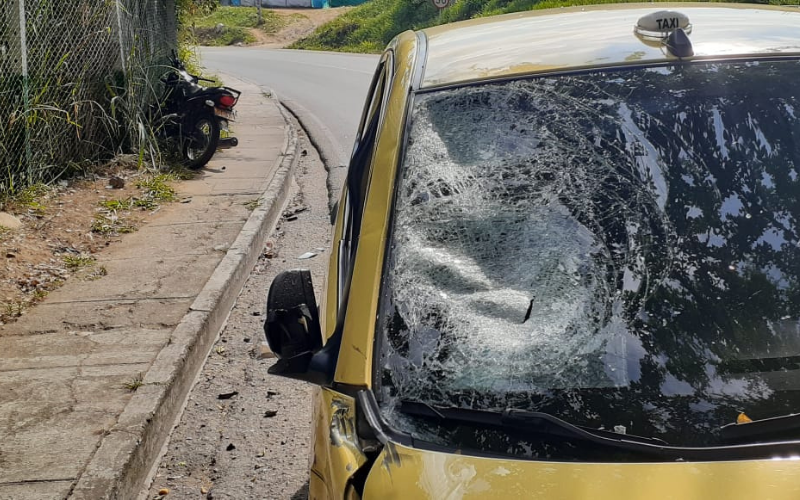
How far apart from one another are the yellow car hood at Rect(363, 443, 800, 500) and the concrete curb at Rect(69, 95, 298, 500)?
2.11 m

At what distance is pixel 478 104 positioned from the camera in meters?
2.57

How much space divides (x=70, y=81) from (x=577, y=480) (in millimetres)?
8656

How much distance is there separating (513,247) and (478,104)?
1.62ft

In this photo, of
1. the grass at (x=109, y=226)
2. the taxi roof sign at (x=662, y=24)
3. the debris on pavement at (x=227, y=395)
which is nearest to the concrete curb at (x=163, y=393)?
the debris on pavement at (x=227, y=395)

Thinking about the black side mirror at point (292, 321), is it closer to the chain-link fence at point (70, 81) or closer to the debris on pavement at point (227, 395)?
the debris on pavement at point (227, 395)

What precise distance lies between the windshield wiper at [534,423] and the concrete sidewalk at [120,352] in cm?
200

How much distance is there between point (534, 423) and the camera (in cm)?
185

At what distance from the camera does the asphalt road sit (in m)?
14.3

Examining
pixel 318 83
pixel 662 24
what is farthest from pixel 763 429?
pixel 318 83

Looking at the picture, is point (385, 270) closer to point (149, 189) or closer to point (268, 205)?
point (268, 205)

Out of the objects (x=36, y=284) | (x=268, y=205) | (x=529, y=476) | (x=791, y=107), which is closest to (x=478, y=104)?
(x=791, y=107)

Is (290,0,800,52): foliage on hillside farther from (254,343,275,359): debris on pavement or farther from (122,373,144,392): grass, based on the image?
(122,373,144,392): grass

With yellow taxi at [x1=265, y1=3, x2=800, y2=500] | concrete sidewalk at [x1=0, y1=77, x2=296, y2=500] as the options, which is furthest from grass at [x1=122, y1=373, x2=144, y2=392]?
yellow taxi at [x1=265, y1=3, x2=800, y2=500]

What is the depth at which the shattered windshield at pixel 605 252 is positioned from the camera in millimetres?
1973
